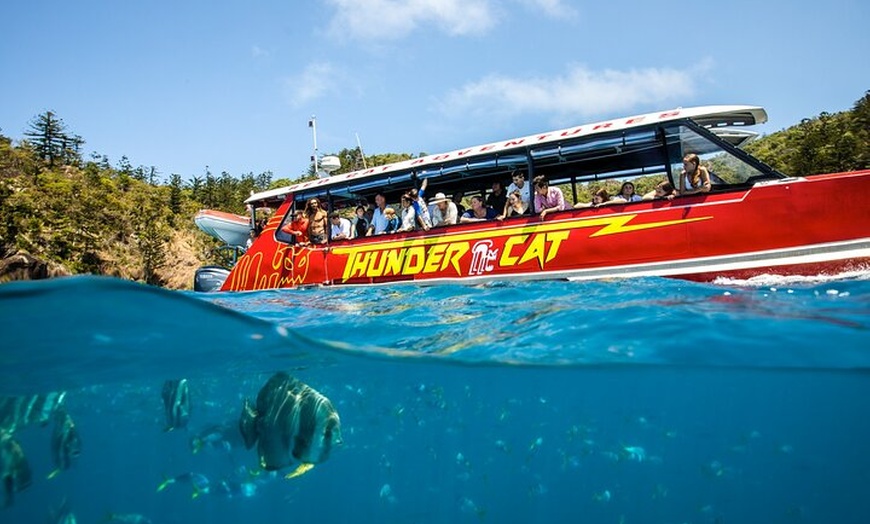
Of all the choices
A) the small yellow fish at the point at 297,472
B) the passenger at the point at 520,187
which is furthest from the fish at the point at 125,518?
the passenger at the point at 520,187

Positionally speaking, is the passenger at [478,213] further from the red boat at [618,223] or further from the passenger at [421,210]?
the passenger at [421,210]

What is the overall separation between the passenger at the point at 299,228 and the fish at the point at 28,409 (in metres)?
4.84

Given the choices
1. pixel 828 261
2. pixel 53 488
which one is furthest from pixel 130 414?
pixel 828 261

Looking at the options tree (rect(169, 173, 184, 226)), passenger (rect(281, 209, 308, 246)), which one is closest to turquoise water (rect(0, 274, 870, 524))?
passenger (rect(281, 209, 308, 246))

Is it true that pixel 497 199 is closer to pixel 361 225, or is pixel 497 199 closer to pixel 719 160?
pixel 361 225

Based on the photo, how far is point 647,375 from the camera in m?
5.91

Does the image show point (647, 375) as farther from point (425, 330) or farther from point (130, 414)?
point (130, 414)

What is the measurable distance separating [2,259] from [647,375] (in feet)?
Result: 67.7

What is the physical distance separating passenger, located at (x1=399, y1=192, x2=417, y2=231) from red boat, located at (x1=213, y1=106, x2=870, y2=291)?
161 mm

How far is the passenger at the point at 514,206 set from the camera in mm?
8062

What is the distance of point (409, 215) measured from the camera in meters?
8.91

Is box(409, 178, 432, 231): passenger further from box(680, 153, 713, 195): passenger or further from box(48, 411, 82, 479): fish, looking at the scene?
box(48, 411, 82, 479): fish

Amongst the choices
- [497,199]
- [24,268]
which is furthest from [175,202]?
[497,199]

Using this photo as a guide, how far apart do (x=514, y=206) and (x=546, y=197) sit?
20.2 inches
